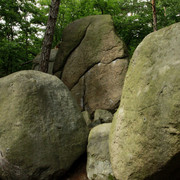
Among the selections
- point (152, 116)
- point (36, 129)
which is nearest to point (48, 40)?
point (36, 129)

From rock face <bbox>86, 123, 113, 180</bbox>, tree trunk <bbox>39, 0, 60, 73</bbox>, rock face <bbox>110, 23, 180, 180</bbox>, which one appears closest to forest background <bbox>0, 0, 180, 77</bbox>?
tree trunk <bbox>39, 0, 60, 73</bbox>

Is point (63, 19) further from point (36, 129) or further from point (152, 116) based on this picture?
point (152, 116)

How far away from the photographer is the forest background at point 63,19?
9391 mm

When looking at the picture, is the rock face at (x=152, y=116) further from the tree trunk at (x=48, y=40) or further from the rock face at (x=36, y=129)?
the tree trunk at (x=48, y=40)

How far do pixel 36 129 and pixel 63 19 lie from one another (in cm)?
972

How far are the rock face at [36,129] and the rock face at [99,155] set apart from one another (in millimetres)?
266

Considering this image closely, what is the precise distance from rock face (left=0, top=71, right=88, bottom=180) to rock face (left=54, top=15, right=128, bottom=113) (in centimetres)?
276

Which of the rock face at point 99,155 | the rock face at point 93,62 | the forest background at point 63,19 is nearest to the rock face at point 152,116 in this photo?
the rock face at point 99,155

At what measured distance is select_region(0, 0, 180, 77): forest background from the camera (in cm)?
939

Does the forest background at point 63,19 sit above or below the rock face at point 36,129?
above

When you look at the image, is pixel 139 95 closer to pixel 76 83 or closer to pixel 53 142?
pixel 53 142

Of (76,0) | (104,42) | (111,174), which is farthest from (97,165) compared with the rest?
(76,0)

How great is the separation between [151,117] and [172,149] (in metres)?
0.46

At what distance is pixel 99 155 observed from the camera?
11.9 ft
